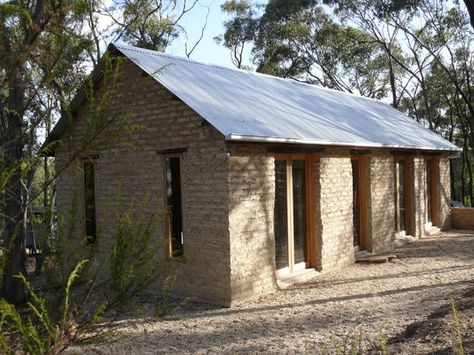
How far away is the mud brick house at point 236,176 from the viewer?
26.1 ft

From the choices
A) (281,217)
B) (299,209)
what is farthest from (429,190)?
(281,217)

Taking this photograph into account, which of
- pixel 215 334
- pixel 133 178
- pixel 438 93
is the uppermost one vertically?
pixel 438 93

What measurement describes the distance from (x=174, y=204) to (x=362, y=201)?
5093 millimetres

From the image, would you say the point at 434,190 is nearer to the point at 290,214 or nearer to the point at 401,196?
the point at 401,196

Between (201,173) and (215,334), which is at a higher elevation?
(201,173)

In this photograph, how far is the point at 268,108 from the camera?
9.92 metres

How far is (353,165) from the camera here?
38.3ft

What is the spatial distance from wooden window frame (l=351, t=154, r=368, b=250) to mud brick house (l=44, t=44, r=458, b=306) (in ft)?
0.08

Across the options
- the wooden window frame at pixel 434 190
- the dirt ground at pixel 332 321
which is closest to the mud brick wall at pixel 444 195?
the wooden window frame at pixel 434 190

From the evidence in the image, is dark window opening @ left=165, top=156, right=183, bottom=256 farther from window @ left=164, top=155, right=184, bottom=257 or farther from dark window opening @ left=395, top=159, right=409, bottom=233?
dark window opening @ left=395, top=159, right=409, bottom=233

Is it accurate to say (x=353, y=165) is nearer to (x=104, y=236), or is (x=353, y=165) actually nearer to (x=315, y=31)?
(x=104, y=236)

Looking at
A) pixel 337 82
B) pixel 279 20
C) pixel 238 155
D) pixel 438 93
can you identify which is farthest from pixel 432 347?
pixel 438 93

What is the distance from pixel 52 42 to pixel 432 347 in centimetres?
458

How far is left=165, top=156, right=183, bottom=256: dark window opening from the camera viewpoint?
8766 millimetres
